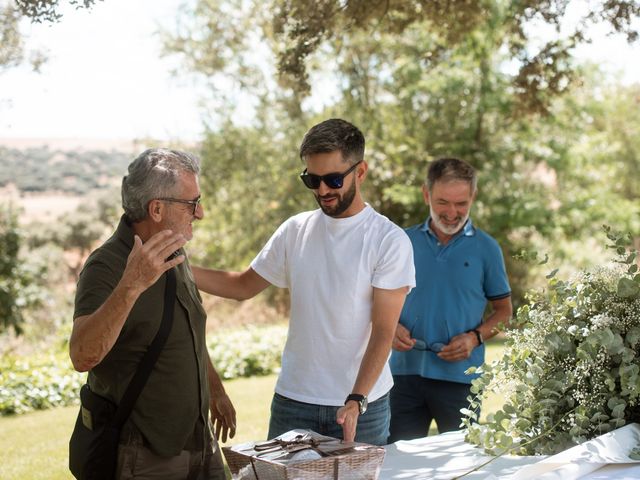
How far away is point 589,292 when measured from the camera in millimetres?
3217

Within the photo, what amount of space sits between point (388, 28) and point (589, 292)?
4.05m

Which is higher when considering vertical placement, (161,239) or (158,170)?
(158,170)

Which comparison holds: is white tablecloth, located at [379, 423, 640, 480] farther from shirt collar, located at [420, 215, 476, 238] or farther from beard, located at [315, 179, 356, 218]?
shirt collar, located at [420, 215, 476, 238]

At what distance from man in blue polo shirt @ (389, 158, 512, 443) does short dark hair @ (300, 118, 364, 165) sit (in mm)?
1154

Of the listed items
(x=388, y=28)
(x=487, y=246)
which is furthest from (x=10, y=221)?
(x=487, y=246)

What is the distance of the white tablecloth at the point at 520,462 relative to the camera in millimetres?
2637

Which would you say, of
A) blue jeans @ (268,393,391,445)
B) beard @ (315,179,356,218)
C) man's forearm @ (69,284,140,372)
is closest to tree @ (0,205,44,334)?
blue jeans @ (268,393,391,445)

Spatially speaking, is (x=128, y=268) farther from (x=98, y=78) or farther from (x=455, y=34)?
(x=98, y=78)

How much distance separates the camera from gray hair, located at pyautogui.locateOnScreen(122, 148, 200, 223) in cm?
267

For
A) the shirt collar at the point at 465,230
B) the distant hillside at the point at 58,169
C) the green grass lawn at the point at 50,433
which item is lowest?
the green grass lawn at the point at 50,433

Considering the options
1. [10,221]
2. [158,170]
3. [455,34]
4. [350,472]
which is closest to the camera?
[350,472]

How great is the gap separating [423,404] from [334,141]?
1748 mm

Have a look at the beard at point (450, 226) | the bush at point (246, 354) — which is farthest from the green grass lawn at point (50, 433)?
the beard at point (450, 226)

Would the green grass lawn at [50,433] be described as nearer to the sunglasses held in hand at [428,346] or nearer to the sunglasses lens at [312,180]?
the sunglasses held in hand at [428,346]
